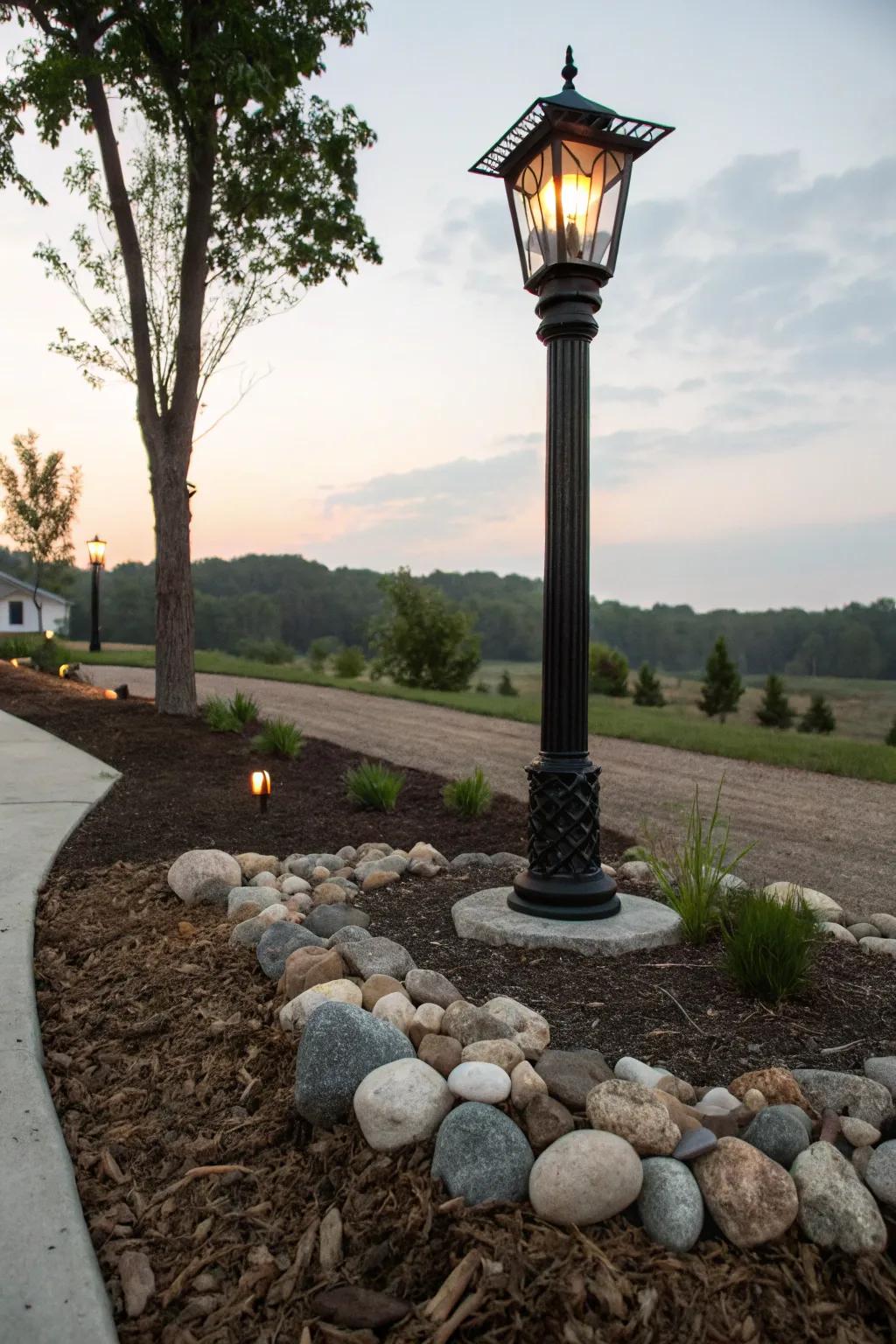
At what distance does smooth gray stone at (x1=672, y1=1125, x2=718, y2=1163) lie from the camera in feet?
6.07

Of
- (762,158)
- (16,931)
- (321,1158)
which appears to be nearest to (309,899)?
(16,931)

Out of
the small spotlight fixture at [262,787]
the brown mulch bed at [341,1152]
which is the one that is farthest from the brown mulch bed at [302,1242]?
the small spotlight fixture at [262,787]

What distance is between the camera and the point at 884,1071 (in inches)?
85.2

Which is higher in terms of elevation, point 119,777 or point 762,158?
point 762,158

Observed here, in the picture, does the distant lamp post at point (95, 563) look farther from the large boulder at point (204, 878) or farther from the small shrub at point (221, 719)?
the large boulder at point (204, 878)

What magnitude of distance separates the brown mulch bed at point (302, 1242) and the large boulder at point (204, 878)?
43.6 inches

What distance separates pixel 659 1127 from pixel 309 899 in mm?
2021

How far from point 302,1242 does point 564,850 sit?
1819mm

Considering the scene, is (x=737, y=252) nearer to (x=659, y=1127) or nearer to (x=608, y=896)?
(x=608, y=896)

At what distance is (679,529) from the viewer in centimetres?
1385

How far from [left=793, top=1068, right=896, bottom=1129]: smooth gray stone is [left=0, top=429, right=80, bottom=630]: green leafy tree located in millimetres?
21654

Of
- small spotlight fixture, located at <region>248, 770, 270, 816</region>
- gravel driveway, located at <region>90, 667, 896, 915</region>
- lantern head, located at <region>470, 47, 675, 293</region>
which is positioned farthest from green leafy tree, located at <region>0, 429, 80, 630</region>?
lantern head, located at <region>470, 47, 675, 293</region>

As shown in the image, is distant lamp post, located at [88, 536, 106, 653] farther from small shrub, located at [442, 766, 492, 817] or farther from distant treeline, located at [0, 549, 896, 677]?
small shrub, located at [442, 766, 492, 817]

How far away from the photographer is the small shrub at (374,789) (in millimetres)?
5551
